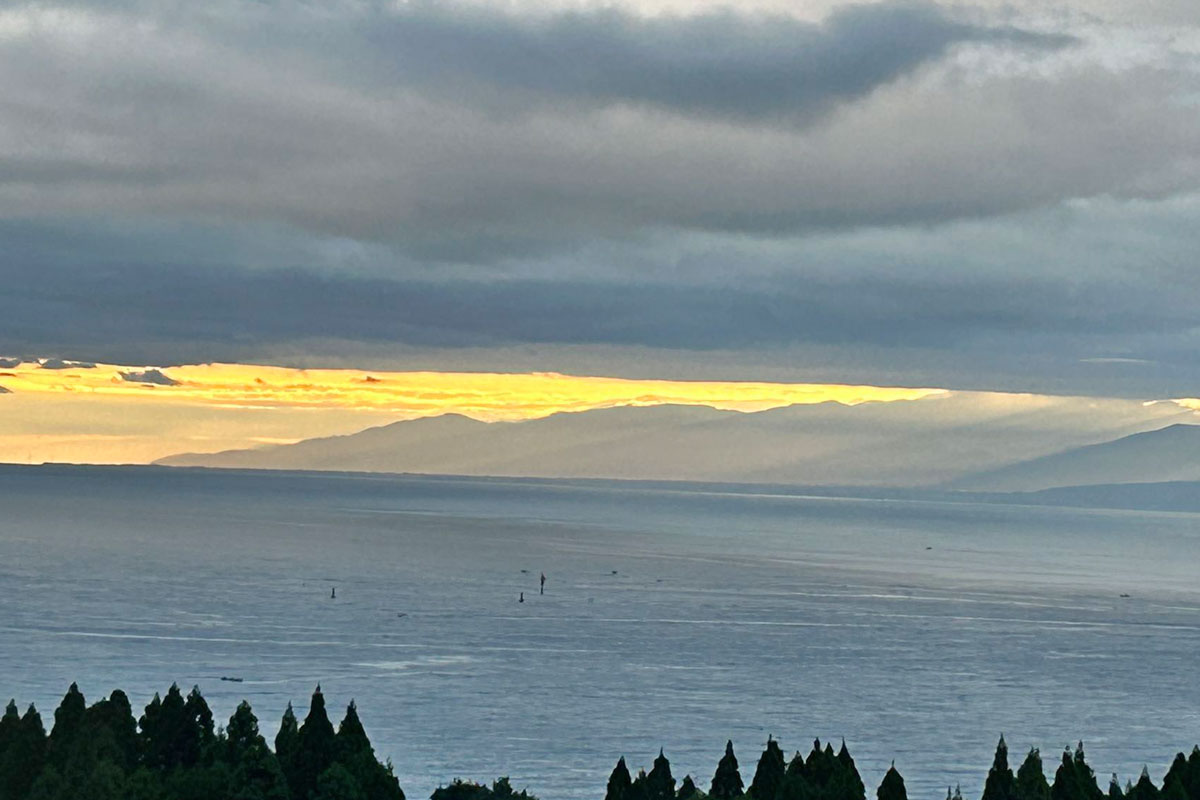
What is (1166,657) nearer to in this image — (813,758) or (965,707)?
(965,707)

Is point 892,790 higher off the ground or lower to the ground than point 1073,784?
lower

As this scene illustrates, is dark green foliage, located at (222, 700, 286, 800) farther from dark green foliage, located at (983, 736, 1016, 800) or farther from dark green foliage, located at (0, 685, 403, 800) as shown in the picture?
dark green foliage, located at (983, 736, 1016, 800)

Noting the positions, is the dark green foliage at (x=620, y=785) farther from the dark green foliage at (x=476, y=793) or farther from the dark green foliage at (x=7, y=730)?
the dark green foliage at (x=7, y=730)

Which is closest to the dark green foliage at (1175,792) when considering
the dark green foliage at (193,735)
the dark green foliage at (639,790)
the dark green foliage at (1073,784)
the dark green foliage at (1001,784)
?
the dark green foliage at (1073,784)

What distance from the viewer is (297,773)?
7919cm

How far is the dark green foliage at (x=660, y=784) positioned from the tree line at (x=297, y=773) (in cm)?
4

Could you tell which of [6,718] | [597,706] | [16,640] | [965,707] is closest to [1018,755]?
[965,707]

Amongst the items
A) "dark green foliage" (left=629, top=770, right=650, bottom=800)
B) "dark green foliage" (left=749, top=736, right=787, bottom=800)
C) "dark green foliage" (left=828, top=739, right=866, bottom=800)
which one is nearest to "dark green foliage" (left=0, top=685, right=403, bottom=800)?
"dark green foliage" (left=629, top=770, right=650, bottom=800)

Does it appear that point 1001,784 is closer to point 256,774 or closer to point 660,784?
point 660,784

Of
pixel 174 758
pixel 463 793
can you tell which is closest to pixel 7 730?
pixel 174 758

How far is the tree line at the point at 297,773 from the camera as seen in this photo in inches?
2950

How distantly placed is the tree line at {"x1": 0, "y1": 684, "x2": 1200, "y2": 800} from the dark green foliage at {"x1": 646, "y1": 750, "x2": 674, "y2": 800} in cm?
4

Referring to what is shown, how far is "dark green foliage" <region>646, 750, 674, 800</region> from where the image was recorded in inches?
3031

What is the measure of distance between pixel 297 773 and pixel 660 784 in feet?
53.6
